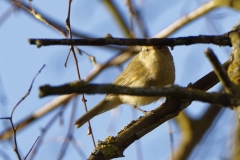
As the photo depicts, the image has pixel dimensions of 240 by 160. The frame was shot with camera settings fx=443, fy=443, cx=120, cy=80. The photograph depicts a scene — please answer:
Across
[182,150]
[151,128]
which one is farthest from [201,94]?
[182,150]

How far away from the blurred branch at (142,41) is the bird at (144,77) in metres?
2.58

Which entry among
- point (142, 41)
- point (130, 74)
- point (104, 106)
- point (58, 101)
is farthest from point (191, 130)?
point (142, 41)

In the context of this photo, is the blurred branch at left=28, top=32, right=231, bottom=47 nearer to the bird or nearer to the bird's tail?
the bird

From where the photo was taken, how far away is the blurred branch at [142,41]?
6.34ft

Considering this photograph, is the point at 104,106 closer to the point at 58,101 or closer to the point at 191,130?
the point at 58,101

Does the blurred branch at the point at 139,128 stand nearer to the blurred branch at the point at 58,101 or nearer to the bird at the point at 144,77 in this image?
the bird at the point at 144,77

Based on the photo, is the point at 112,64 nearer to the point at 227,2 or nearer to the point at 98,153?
the point at 227,2

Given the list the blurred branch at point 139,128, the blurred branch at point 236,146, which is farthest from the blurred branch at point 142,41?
the blurred branch at point 236,146

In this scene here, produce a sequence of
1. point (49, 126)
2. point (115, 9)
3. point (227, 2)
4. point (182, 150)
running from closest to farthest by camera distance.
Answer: point (49, 126) → point (227, 2) → point (182, 150) → point (115, 9)

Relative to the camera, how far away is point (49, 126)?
4.44 m

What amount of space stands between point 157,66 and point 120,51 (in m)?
1.15

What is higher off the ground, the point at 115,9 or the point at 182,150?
the point at 115,9

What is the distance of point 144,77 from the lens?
16.5 feet

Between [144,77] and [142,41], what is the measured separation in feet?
9.56
